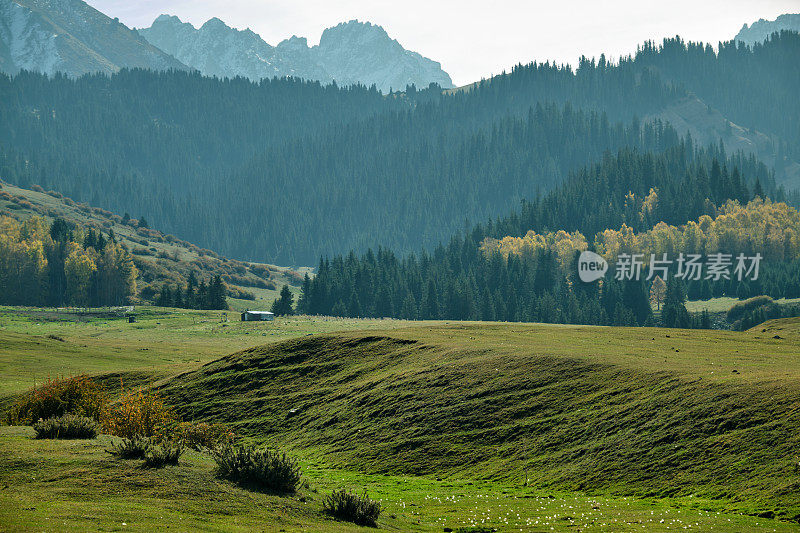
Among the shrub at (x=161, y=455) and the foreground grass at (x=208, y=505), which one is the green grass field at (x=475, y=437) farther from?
the shrub at (x=161, y=455)

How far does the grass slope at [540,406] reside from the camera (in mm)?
43562

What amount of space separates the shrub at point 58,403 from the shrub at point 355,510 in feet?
76.6

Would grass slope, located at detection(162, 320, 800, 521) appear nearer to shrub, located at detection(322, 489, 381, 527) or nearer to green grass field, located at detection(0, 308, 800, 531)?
green grass field, located at detection(0, 308, 800, 531)

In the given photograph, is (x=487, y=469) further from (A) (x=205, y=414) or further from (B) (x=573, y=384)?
(A) (x=205, y=414)

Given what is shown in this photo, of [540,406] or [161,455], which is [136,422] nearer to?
[161,455]

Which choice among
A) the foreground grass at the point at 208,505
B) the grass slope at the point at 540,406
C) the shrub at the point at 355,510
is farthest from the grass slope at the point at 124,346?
the shrub at the point at 355,510

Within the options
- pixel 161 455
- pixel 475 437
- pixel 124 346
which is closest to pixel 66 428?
pixel 161 455

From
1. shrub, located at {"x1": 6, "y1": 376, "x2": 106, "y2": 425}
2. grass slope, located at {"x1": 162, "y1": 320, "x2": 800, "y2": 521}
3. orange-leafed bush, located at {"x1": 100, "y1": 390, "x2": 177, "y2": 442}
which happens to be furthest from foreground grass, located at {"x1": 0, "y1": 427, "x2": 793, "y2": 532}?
shrub, located at {"x1": 6, "y1": 376, "x2": 106, "y2": 425}

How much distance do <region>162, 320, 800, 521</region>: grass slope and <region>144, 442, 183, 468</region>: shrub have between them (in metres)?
19.7

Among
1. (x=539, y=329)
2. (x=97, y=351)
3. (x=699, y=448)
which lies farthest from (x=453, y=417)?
(x=97, y=351)

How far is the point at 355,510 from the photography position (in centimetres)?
3425

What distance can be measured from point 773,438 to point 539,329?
5315cm

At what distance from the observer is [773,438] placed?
1677 inches

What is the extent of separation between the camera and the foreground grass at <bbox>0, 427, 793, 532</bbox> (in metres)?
28.3
